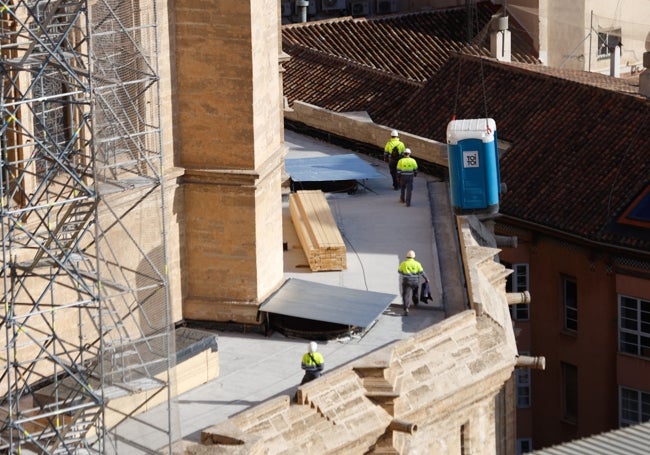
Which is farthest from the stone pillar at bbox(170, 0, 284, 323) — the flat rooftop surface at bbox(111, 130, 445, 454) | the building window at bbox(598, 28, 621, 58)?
the building window at bbox(598, 28, 621, 58)

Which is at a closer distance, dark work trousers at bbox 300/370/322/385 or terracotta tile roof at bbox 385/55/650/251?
dark work trousers at bbox 300/370/322/385

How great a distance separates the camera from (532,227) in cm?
6075

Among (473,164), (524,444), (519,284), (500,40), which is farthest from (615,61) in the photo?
(473,164)

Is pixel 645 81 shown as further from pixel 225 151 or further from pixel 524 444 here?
pixel 225 151

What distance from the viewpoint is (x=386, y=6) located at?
87.8 metres

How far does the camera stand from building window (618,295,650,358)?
59.3 meters

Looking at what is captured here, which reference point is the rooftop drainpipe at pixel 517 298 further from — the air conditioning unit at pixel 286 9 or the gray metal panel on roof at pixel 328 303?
the air conditioning unit at pixel 286 9

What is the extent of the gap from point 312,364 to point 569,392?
68.5ft

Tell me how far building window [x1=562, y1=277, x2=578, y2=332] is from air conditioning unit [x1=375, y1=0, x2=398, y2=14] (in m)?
27.8

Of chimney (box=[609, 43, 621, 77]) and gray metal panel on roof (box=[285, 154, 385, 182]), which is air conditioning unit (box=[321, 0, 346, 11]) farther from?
gray metal panel on roof (box=[285, 154, 385, 182])

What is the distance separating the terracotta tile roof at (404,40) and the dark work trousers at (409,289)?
2972 cm

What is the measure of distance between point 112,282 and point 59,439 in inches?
119

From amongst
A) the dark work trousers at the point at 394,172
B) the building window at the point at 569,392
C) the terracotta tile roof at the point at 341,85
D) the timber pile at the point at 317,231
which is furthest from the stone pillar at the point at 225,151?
the terracotta tile roof at the point at 341,85

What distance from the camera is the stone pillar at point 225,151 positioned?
1788 inches
